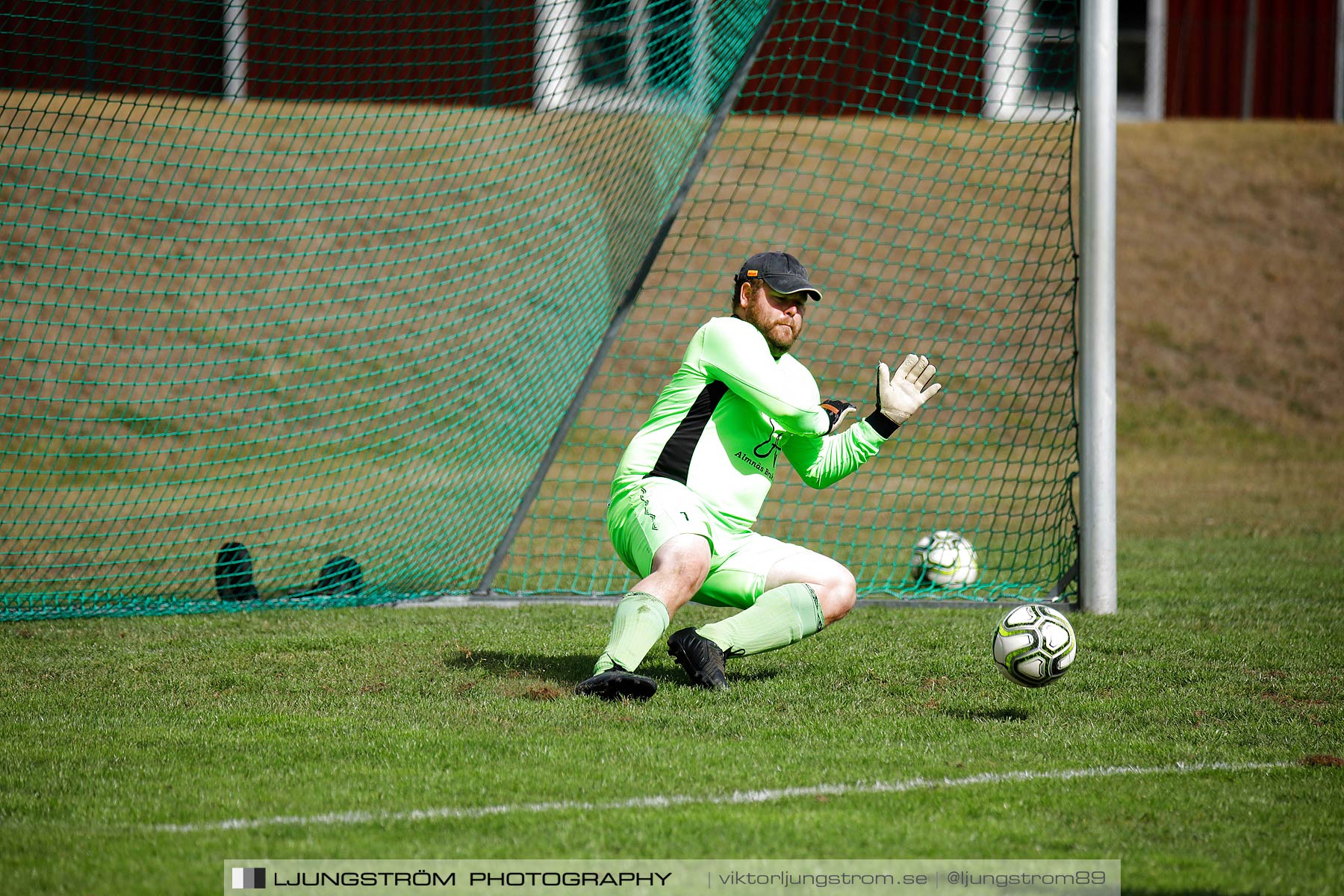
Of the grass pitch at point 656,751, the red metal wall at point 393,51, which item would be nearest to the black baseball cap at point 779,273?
the grass pitch at point 656,751

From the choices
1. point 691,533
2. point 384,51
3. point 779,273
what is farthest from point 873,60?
point 691,533

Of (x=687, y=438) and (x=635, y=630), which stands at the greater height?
(x=687, y=438)

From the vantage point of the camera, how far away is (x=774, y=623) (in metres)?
4.57

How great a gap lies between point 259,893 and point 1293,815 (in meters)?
2.67

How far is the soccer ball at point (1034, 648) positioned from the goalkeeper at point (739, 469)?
58cm

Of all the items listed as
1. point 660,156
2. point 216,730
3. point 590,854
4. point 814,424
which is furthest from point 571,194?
point 590,854

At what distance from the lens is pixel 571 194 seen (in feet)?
26.6

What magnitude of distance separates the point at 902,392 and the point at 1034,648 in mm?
1048

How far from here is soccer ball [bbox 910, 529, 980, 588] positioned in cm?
711

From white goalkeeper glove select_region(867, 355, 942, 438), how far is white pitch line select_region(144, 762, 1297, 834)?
1469mm

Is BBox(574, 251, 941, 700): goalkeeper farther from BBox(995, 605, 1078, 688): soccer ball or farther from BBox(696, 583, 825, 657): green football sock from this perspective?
BBox(995, 605, 1078, 688): soccer ball

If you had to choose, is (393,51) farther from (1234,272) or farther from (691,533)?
(1234,272)

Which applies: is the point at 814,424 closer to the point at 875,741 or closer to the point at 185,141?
the point at 875,741

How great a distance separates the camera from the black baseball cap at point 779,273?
4656 mm
